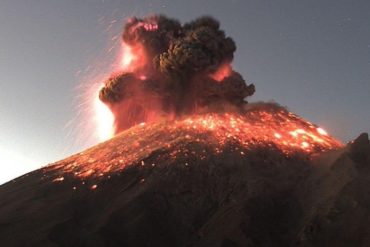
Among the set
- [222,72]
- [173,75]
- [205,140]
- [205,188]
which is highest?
[173,75]

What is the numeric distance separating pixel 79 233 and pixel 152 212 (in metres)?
3.08

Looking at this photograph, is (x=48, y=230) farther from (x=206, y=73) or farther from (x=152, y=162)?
(x=206, y=73)

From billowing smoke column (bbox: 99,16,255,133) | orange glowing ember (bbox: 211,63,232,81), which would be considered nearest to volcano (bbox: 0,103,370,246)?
billowing smoke column (bbox: 99,16,255,133)

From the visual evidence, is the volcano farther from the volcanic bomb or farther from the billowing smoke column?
the billowing smoke column

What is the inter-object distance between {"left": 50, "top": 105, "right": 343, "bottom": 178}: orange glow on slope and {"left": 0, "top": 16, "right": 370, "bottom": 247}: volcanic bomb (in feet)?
0.22

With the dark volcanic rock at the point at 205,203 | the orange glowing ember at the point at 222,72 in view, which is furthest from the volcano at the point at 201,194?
the orange glowing ember at the point at 222,72

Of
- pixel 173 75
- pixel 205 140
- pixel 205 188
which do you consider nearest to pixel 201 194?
pixel 205 188

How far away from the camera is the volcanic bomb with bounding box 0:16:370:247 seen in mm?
17203

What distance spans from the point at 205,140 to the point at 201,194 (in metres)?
4.44

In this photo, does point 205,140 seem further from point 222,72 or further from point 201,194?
point 222,72

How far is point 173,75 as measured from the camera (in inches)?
1225

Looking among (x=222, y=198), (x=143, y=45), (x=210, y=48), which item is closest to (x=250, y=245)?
(x=222, y=198)

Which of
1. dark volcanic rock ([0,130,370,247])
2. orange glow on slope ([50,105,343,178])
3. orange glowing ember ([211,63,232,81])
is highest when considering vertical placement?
orange glowing ember ([211,63,232,81])

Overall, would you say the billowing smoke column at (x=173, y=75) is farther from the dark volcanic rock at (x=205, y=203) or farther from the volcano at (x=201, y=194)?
A: the dark volcanic rock at (x=205, y=203)
